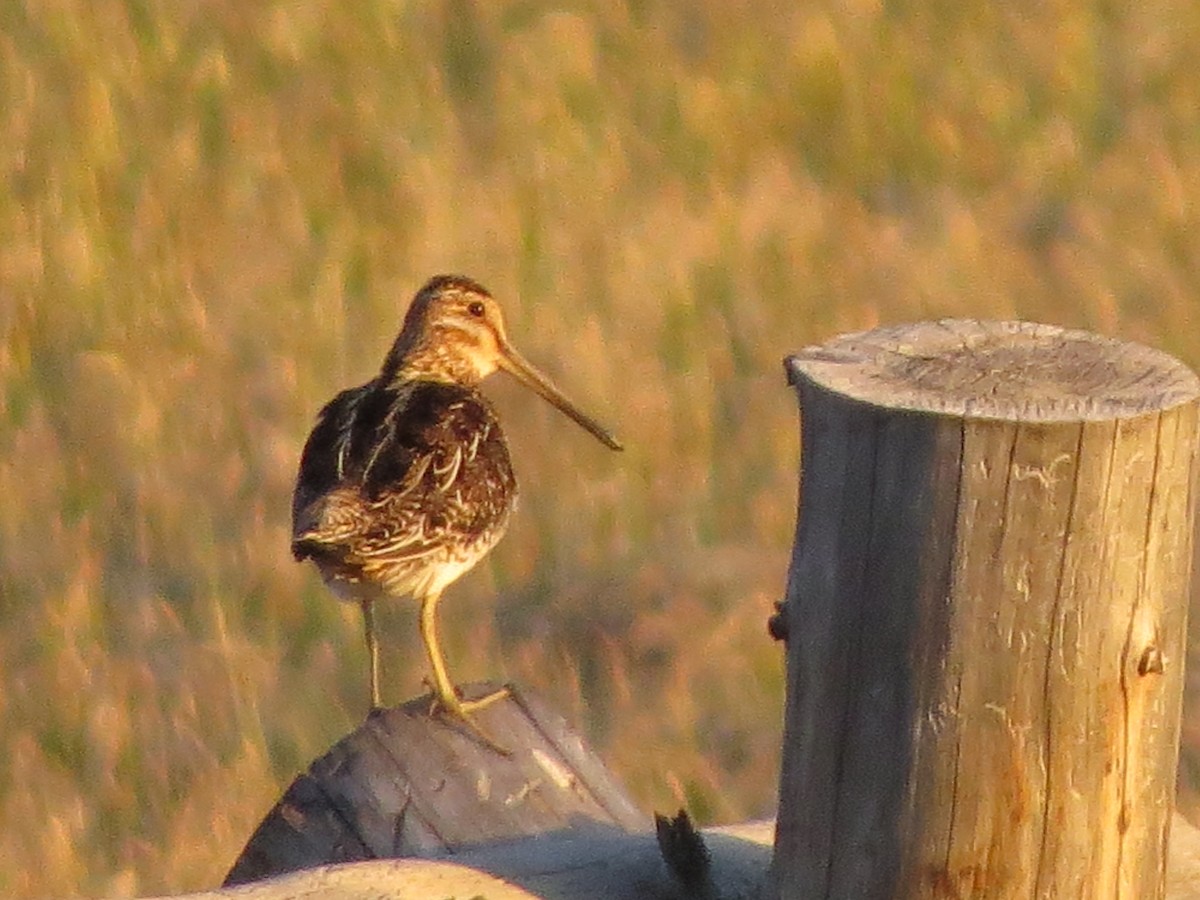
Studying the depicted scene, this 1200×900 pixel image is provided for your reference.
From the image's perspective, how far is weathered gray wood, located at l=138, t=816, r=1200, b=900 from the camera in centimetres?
407

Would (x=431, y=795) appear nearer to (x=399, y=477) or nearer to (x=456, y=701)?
(x=456, y=701)

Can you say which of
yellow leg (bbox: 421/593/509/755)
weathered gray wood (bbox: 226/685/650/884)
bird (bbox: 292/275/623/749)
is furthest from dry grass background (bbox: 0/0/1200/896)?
weathered gray wood (bbox: 226/685/650/884)

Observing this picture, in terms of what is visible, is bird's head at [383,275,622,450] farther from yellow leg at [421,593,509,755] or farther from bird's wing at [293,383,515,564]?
yellow leg at [421,593,509,755]

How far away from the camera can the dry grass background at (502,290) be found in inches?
302

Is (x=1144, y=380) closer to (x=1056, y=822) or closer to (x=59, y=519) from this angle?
(x=1056, y=822)

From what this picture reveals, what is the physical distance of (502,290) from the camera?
958cm

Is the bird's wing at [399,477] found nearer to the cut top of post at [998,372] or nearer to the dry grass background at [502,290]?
the dry grass background at [502,290]

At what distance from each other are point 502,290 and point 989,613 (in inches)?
242

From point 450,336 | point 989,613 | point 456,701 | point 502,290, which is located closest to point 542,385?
point 450,336

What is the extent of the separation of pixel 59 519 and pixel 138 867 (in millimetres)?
1708

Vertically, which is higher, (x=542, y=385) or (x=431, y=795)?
(x=542, y=385)

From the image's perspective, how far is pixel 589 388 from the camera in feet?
29.7

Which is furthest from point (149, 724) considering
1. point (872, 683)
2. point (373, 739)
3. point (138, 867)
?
point (872, 683)

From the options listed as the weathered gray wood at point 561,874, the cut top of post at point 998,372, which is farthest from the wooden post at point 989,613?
the weathered gray wood at point 561,874
